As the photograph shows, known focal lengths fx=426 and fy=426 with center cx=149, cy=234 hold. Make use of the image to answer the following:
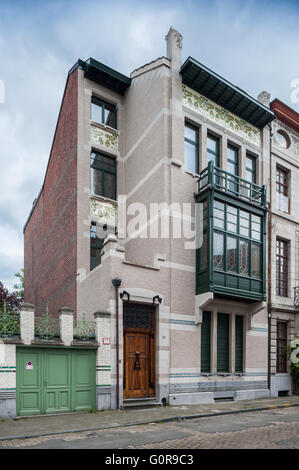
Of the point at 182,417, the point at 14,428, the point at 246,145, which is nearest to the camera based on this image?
the point at 14,428

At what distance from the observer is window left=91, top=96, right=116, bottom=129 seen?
2041cm

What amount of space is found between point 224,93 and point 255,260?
7.72 metres

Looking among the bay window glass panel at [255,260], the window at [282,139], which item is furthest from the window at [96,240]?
the window at [282,139]

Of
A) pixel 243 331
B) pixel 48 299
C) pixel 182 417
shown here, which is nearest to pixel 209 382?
pixel 243 331

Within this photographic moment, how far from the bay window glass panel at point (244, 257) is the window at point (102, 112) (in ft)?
28.2

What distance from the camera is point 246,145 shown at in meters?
20.8

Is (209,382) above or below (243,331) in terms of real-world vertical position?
below

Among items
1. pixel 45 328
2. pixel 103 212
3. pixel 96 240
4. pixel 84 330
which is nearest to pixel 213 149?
pixel 103 212

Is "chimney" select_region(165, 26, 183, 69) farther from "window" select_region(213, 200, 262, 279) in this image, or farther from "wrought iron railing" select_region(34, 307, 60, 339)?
"wrought iron railing" select_region(34, 307, 60, 339)

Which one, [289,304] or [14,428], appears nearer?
[14,428]

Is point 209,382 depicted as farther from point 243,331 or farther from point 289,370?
point 289,370

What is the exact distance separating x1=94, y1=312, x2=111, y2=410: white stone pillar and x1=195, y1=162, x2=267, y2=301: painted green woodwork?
435 centimetres
